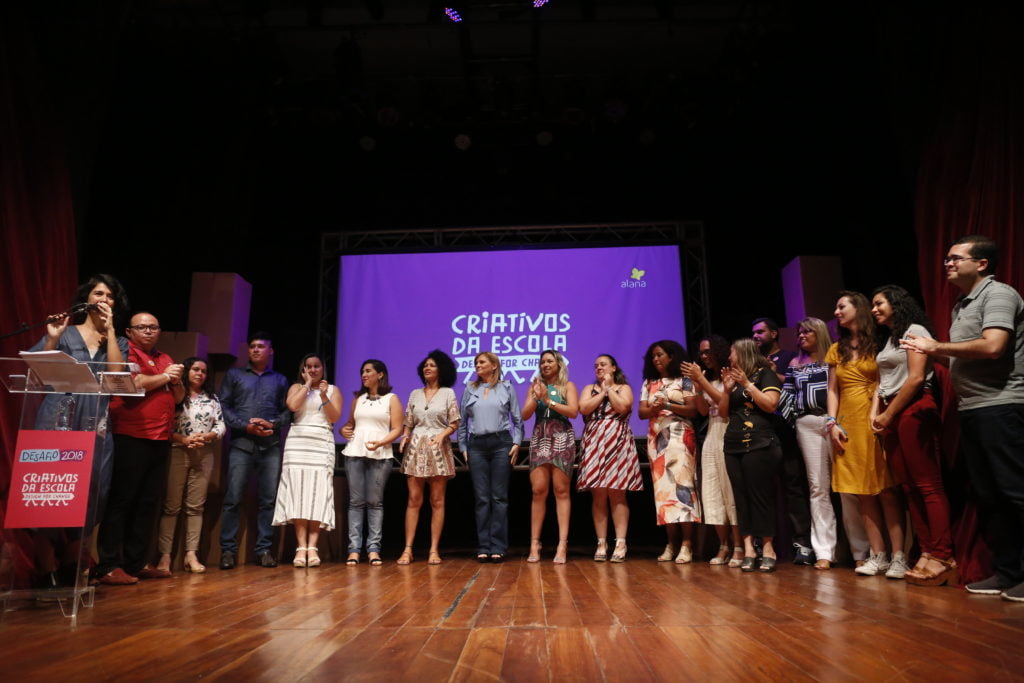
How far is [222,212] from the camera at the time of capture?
5848mm

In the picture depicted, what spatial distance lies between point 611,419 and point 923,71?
9.11ft

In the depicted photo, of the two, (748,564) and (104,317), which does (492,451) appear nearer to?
(748,564)

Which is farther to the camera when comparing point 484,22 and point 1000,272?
point 484,22

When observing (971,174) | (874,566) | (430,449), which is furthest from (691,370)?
(430,449)

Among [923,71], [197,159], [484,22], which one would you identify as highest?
[484,22]

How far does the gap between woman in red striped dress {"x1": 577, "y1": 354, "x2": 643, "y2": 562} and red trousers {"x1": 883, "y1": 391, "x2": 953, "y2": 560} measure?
1.68 meters

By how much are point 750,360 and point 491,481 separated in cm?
198

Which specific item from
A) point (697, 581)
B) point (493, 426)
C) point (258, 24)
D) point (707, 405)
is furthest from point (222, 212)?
point (697, 581)

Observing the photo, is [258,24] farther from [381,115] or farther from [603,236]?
[603,236]

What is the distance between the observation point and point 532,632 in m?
2.16

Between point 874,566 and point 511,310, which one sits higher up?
point 511,310

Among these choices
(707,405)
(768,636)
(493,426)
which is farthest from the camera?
(493,426)

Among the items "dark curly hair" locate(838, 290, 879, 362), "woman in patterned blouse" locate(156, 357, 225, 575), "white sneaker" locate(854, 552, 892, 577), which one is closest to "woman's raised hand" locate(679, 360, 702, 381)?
"dark curly hair" locate(838, 290, 879, 362)

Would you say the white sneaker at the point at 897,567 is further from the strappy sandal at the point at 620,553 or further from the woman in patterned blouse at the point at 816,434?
the strappy sandal at the point at 620,553
